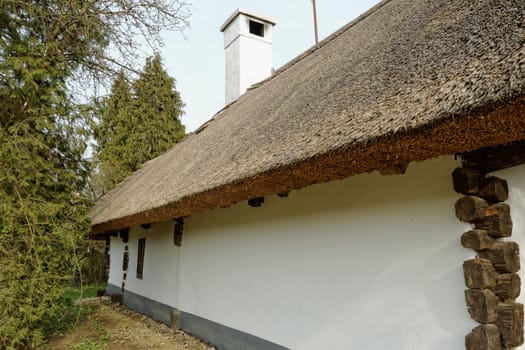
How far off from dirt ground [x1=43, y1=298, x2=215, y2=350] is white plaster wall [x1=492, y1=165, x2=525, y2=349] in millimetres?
3793

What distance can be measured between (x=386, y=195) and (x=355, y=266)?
0.62 meters

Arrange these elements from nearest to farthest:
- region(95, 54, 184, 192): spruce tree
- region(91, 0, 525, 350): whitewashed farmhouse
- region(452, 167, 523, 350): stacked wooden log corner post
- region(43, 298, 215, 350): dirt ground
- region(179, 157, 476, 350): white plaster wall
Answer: region(91, 0, 525, 350): whitewashed farmhouse → region(452, 167, 523, 350): stacked wooden log corner post → region(179, 157, 476, 350): white plaster wall → region(43, 298, 215, 350): dirt ground → region(95, 54, 184, 192): spruce tree

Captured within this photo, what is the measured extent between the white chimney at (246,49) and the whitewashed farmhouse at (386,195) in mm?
4523

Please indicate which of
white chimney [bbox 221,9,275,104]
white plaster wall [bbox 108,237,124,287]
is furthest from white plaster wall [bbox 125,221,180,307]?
white chimney [bbox 221,9,275,104]

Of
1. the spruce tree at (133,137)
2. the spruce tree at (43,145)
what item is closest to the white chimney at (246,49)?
the spruce tree at (43,145)

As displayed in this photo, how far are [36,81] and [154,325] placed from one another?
Answer: 419cm

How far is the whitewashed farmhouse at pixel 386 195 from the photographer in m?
1.89

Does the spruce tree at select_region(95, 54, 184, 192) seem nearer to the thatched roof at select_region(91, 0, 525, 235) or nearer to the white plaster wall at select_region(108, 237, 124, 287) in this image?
the white plaster wall at select_region(108, 237, 124, 287)

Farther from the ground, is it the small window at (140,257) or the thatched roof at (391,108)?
the thatched roof at (391,108)

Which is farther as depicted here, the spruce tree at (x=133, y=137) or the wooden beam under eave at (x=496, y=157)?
the spruce tree at (x=133, y=137)

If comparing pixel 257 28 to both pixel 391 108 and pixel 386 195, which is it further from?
pixel 391 108

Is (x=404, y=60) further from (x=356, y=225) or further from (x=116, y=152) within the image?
(x=116, y=152)

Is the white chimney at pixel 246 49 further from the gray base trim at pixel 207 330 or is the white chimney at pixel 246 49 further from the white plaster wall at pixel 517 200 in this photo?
the white plaster wall at pixel 517 200

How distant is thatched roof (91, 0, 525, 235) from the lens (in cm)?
167
